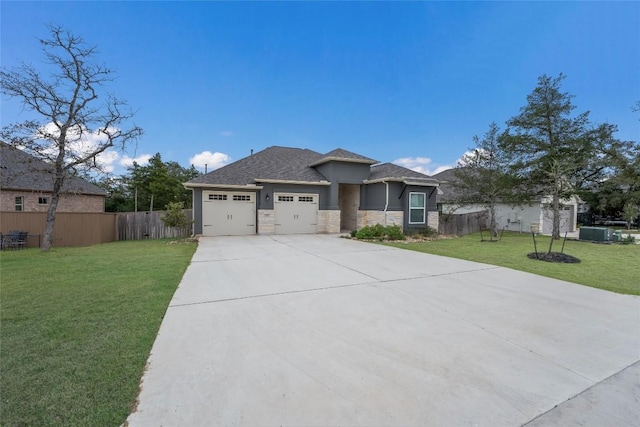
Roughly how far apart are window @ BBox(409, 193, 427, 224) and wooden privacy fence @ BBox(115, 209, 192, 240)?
40.7 feet

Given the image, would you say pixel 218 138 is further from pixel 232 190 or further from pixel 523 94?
pixel 523 94

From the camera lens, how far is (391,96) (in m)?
16.1

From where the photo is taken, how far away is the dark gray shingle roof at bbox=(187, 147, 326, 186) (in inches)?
557

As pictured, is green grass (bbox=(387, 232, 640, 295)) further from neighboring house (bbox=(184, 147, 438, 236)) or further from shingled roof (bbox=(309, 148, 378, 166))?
shingled roof (bbox=(309, 148, 378, 166))

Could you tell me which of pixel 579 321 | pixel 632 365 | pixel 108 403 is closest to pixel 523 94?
pixel 579 321

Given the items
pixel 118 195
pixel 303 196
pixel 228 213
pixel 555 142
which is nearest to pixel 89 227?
pixel 228 213

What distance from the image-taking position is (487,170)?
1490 centimetres

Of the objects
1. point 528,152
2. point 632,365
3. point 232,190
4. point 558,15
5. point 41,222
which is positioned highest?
A: point 558,15

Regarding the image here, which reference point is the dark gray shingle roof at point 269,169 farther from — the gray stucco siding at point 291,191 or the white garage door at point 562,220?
the white garage door at point 562,220

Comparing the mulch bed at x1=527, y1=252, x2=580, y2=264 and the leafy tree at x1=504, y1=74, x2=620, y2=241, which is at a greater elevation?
the leafy tree at x1=504, y1=74, x2=620, y2=241

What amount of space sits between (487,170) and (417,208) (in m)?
4.36

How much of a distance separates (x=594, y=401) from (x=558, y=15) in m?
13.5

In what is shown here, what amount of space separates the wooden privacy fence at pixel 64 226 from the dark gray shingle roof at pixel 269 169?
15.2ft

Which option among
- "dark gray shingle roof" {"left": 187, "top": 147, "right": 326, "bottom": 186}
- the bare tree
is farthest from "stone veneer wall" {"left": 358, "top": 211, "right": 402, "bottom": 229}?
the bare tree
